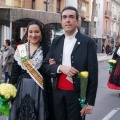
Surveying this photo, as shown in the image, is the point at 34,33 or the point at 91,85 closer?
the point at 91,85

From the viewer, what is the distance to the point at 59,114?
3803 mm

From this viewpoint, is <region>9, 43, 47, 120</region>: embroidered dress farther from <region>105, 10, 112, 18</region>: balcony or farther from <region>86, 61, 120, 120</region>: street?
<region>105, 10, 112, 18</region>: balcony

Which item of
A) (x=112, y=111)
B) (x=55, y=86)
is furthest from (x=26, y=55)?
(x=112, y=111)

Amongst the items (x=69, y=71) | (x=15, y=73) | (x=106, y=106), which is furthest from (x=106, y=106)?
(x=69, y=71)

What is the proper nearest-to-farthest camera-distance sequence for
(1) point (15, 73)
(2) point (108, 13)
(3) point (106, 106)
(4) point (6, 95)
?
(4) point (6, 95) < (1) point (15, 73) < (3) point (106, 106) < (2) point (108, 13)

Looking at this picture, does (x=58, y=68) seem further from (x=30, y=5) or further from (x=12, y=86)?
(x=30, y=5)

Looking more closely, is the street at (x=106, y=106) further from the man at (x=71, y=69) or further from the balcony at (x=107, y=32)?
the balcony at (x=107, y=32)

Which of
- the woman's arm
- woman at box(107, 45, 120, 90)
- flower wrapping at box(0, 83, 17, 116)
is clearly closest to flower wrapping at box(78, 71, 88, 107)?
flower wrapping at box(0, 83, 17, 116)

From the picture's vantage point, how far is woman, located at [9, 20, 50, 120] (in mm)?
4082

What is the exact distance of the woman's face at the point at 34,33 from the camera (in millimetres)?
4160

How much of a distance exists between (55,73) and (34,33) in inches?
27.6

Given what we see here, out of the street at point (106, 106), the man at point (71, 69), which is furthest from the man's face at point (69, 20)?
the street at point (106, 106)

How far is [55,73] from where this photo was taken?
3.71 metres

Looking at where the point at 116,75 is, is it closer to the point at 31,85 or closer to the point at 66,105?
the point at 31,85
